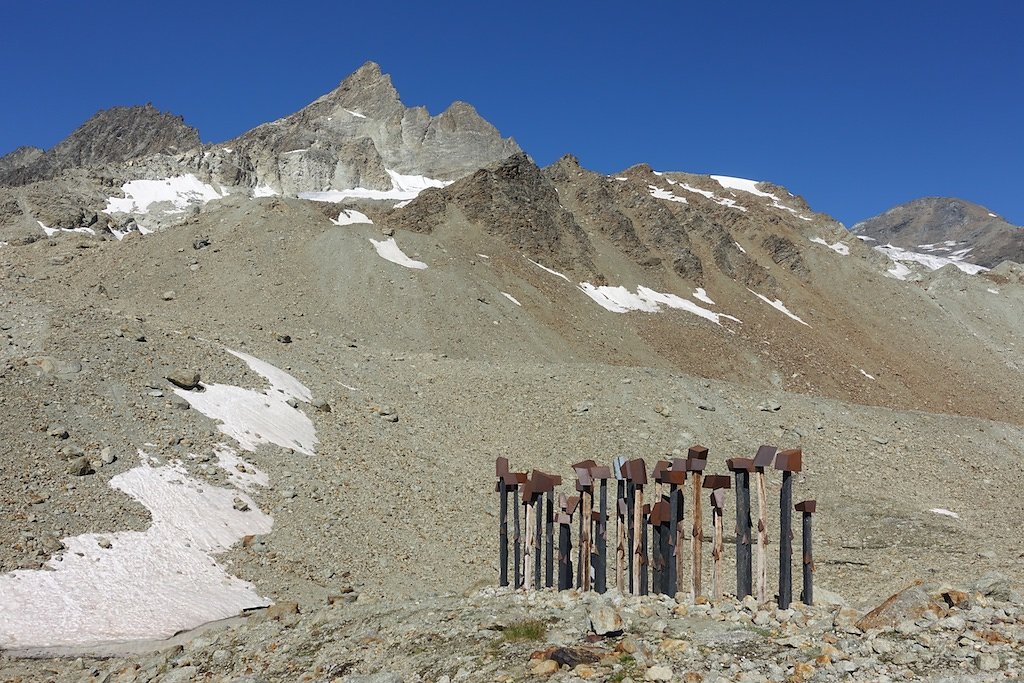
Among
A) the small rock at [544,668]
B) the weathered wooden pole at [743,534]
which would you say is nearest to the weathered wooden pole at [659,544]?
the weathered wooden pole at [743,534]

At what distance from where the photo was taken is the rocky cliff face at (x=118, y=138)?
154 m

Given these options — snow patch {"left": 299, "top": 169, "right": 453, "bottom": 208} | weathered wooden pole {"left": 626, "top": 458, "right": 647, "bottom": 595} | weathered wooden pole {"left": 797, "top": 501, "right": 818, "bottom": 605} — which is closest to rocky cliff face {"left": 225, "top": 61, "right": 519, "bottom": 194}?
snow patch {"left": 299, "top": 169, "right": 453, "bottom": 208}

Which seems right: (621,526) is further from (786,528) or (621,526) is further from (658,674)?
(658,674)

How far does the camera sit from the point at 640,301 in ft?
186

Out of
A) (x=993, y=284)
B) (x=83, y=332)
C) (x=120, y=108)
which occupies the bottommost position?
(x=83, y=332)

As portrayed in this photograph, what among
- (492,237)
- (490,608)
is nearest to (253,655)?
(490,608)

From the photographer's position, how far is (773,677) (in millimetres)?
7391

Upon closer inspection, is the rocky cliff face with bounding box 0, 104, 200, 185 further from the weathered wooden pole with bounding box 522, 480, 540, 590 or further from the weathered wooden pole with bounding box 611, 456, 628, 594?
the weathered wooden pole with bounding box 611, 456, 628, 594

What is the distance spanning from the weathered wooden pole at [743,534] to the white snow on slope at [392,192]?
9059cm

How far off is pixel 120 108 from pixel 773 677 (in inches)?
7083

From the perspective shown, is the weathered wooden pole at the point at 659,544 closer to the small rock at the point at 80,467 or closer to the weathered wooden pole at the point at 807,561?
the weathered wooden pole at the point at 807,561

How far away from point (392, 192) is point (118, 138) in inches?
2936

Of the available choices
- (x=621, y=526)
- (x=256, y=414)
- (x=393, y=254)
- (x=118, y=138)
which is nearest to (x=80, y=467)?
(x=256, y=414)

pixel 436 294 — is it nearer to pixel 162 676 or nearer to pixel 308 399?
pixel 308 399
